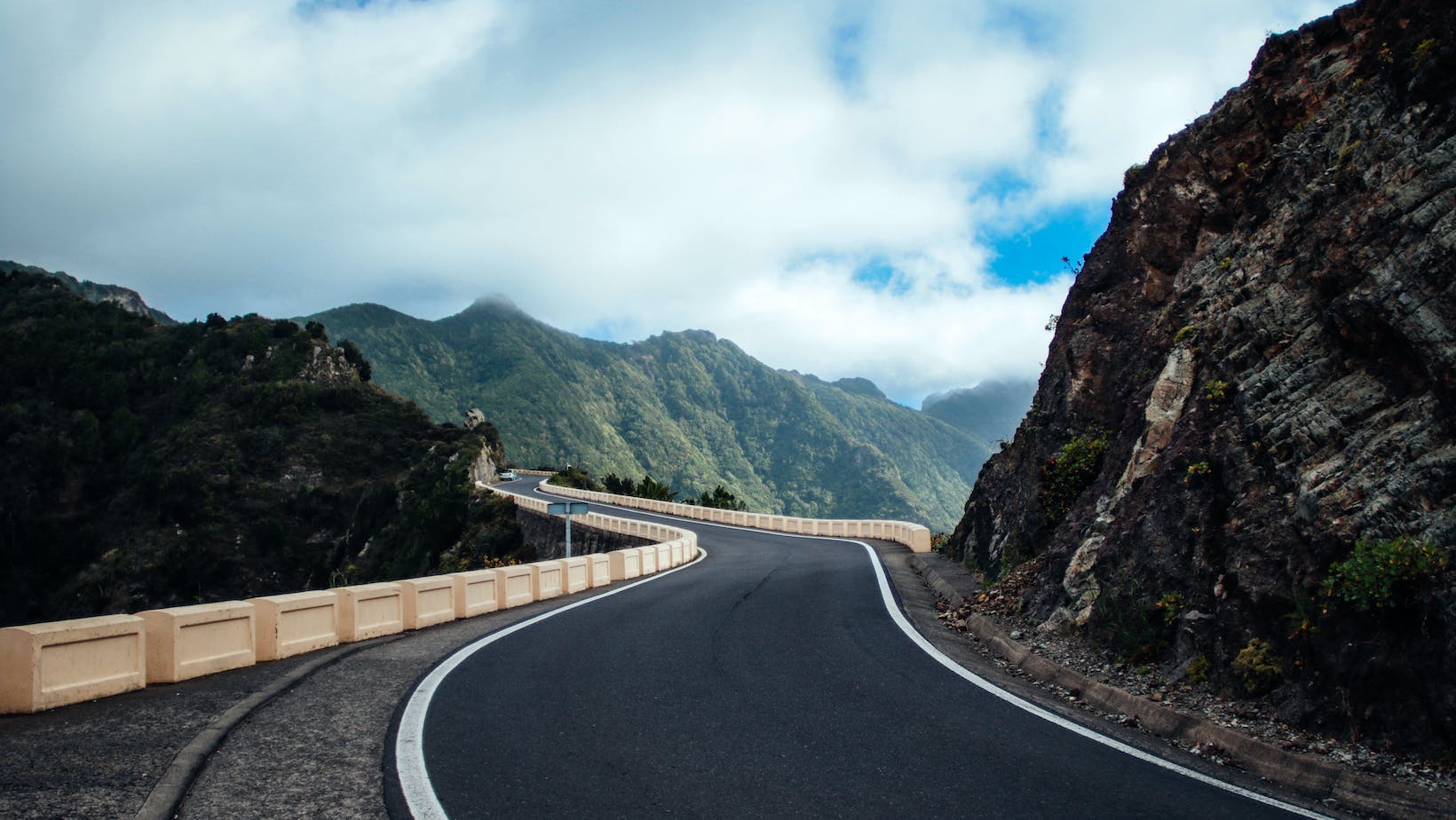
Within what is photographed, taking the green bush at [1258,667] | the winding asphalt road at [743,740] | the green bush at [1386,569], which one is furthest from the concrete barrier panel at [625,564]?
the green bush at [1386,569]

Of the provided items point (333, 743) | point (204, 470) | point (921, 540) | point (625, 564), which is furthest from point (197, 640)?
point (204, 470)

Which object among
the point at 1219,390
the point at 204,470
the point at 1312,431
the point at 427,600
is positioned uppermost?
the point at 204,470

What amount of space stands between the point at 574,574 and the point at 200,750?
34.0 feet

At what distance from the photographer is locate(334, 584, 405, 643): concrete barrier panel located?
9594 mm

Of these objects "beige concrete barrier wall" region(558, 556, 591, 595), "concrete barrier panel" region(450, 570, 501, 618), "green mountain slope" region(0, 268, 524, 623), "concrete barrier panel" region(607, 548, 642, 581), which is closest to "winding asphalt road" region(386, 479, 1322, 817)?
"concrete barrier panel" region(450, 570, 501, 618)

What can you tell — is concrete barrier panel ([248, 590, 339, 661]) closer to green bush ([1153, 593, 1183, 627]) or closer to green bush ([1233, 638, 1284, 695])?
green bush ([1153, 593, 1183, 627])

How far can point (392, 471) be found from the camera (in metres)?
80.5

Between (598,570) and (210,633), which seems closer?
(210,633)

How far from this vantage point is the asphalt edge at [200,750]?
14.2ft

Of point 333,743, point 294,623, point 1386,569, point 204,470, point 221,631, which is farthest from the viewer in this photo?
point 204,470

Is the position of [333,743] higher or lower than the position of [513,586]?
lower

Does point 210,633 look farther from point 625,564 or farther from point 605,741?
point 625,564

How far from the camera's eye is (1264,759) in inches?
199

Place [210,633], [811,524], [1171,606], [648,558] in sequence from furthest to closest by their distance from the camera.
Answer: [811,524] → [648,558] → [210,633] → [1171,606]
